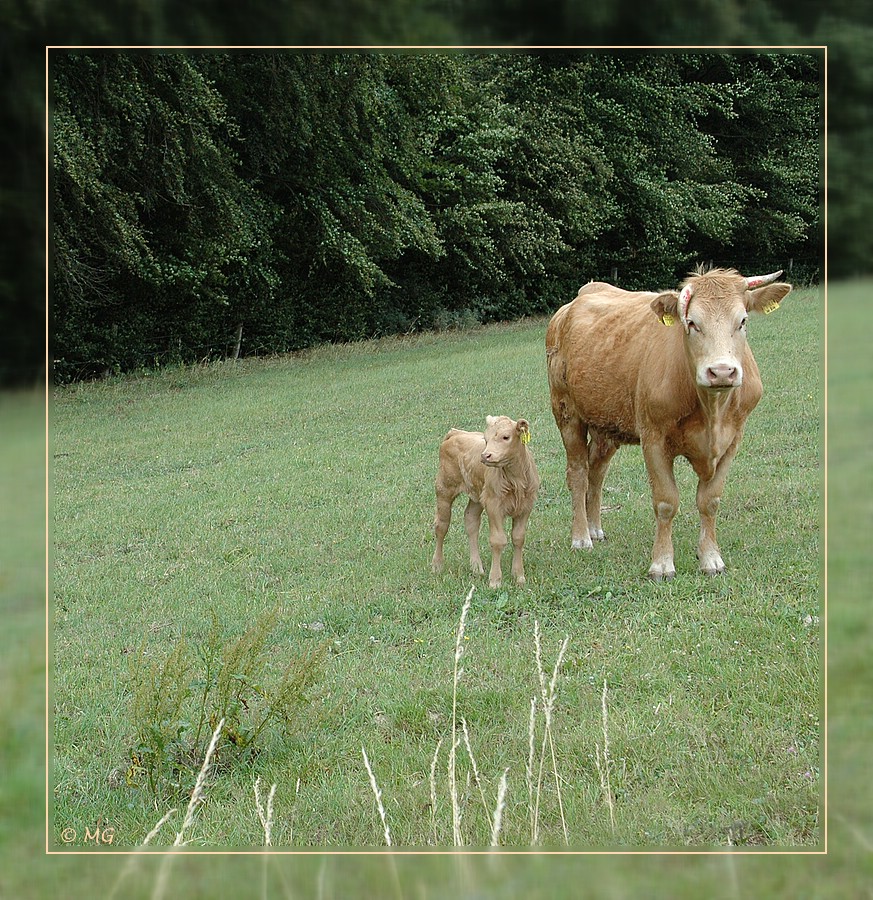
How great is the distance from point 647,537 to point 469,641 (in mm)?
2707

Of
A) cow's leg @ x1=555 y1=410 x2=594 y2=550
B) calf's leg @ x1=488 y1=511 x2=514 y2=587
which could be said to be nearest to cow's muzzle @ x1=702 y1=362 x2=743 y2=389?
calf's leg @ x1=488 y1=511 x2=514 y2=587

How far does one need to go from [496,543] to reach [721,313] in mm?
2155

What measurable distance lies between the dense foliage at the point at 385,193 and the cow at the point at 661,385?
1.35ft

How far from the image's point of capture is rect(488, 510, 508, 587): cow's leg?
583cm

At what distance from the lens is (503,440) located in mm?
5965

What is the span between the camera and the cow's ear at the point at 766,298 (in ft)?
14.8

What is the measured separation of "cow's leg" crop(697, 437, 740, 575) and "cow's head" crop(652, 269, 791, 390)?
0.93 metres

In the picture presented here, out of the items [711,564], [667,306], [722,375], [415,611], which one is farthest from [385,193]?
[711,564]

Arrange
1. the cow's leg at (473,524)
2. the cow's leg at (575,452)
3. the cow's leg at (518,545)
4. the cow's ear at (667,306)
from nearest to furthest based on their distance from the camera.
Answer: the cow's ear at (667,306) → the cow's leg at (518,545) → the cow's leg at (473,524) → the cow's leg at (575,452)

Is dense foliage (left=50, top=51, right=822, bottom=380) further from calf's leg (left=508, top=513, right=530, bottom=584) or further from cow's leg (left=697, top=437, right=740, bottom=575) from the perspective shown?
calf's leg (left=508, top=513, right=530, bottom=584)

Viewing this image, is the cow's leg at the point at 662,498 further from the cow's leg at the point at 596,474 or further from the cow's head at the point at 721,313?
the cow's head at the point at 721,313

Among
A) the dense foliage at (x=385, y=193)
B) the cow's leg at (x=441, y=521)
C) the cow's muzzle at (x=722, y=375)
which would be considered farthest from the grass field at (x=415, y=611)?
the cow's muzzle at (x=722, y=375)
